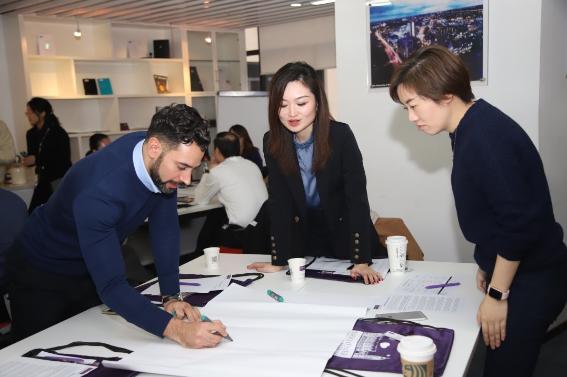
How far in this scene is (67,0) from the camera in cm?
604

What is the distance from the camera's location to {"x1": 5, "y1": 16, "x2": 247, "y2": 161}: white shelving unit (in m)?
6.98

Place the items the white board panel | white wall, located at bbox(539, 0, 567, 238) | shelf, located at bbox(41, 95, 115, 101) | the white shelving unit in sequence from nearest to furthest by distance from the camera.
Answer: white wall, located at bbox(539, 0, 567, 238)
the white board panel
shelf, located at bbox(41, 95, 115, 101)
the white shelving unit

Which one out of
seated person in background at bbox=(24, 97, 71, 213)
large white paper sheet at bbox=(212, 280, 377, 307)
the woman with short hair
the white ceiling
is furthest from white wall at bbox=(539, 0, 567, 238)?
seated person in background at bbox=(24, 97, 71, 213)

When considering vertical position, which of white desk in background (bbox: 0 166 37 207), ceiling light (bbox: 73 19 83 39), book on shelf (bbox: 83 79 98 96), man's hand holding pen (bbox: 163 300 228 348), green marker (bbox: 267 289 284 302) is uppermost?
ceiling light (bbox: 73 19 83 39)

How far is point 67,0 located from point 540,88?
5034mm

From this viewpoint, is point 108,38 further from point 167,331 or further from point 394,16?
point 167,331

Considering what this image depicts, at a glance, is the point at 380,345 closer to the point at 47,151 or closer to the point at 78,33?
the point at 47,151

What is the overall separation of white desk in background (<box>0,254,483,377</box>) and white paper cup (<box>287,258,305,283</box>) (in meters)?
0.03

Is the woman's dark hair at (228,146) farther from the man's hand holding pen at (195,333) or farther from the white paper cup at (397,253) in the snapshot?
the man's hand holding pen at (195,333)

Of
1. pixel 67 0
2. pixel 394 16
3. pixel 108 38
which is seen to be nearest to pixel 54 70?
pixel 108 38

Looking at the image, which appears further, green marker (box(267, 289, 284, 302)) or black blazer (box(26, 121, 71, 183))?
black blazer (box(26, 121, 71, 183))

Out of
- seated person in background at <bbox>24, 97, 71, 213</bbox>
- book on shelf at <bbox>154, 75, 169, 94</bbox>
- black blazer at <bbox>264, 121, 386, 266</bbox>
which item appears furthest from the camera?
book on shelf at <bbox>154, 75, 169, 94</bbox>

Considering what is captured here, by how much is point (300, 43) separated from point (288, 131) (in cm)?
655

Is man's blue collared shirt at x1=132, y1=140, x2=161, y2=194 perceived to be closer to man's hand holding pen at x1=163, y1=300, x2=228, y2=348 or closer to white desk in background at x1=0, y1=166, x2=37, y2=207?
man's hand holding pen at x1=163, y1=300, x2=228, y2=348
